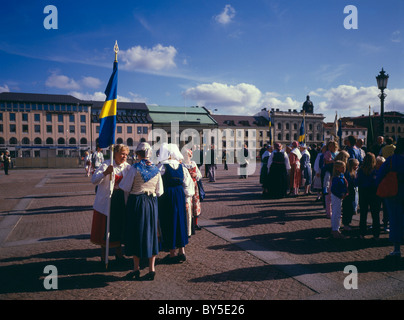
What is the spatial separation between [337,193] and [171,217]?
3671 mm

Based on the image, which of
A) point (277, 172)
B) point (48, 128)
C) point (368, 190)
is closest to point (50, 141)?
point (48, 128)

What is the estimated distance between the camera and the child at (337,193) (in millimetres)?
6086

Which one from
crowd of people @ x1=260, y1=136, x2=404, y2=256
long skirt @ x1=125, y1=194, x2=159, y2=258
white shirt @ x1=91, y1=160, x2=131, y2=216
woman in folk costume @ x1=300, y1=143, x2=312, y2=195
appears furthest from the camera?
woman in folk costume @ x1=300, y1=143, x2=312, y2=195

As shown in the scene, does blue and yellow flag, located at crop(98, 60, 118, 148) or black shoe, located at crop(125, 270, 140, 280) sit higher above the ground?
blue and yellow flag, located at crop(98, 60, 118, 148)

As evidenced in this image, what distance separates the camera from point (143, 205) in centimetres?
427

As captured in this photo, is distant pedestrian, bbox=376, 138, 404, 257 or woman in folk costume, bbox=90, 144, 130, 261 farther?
distant pedestrian, bbox=376, 138, 404, 257

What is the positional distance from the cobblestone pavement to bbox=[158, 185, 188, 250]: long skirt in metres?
0.41

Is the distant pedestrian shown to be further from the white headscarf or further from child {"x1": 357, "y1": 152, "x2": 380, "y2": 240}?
the white headscarf

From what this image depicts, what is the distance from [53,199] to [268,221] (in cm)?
879

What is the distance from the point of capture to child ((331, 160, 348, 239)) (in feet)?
20.0

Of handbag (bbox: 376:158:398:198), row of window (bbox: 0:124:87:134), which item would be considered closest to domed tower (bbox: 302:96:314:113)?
row of window (bbox: 0:124:87:134)

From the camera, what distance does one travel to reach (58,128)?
7106cm

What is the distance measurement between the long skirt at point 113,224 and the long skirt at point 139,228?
1.81ft
